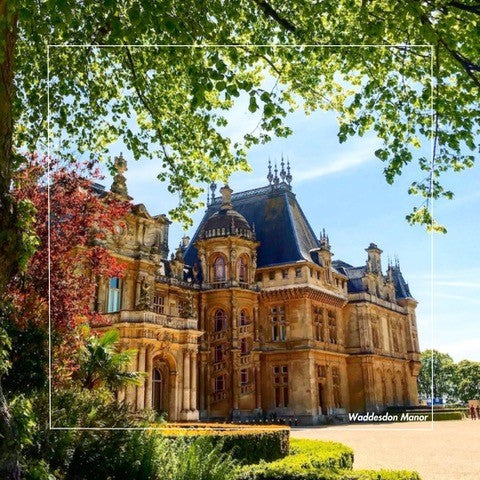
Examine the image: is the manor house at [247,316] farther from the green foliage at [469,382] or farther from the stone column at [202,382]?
Result: the green foliage at [469,382]

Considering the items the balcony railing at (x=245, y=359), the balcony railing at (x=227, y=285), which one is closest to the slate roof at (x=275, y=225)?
the balcony railing at (x=227, y=285)

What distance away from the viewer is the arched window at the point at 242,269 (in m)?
34.1

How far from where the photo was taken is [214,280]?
3388 centimetres

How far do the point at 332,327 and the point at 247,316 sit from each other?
7675mm

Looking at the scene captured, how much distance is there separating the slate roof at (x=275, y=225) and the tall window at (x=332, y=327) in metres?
4.38

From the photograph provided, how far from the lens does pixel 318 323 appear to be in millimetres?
36031

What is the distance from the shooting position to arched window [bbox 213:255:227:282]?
33750 millimetres

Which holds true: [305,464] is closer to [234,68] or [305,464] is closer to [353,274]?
[234,68]

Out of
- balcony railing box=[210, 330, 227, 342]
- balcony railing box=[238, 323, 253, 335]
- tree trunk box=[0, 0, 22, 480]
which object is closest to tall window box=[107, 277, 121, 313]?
balcony railing box=[210, 330, 227, 342]

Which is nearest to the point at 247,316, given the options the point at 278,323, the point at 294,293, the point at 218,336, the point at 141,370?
the point at 278,323

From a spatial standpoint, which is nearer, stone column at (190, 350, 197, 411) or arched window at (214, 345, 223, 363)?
stone column at (190, 350, 197, 411)

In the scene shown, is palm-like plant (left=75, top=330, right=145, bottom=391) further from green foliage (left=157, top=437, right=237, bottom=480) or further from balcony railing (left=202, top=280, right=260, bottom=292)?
balcony railing (left=202, top=280, right=260, bottom=292)

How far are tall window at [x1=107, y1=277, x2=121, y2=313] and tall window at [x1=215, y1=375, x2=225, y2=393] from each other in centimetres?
876

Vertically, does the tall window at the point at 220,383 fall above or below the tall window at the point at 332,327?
below
